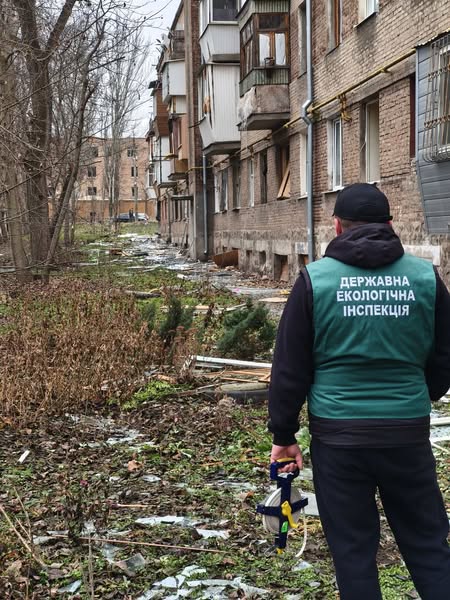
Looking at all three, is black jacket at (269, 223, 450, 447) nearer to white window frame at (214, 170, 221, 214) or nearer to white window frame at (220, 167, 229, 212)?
white window frame at (220, 167, 229, 212)

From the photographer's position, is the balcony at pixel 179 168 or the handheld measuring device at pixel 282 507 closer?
the handheld measuring device at pixel 282 507

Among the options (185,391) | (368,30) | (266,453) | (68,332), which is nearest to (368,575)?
(266,453)

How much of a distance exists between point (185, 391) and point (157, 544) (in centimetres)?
324

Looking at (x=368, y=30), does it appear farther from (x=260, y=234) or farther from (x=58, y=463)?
(x=58, y=463)

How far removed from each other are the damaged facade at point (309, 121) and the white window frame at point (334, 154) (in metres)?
0.02

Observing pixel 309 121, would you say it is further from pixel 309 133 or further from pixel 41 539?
pixel 41 539

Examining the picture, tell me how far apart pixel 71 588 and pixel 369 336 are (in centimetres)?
194

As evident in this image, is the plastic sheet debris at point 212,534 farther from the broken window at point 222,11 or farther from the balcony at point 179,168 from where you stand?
the balcony at point 179,168

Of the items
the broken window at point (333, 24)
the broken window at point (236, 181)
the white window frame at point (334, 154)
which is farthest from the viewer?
the broken window at point (236, 181)

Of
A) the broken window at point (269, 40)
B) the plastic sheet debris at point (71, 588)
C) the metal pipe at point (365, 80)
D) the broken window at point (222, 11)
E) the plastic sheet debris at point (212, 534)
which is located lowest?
the plastic sheet debris at point (71, 588)

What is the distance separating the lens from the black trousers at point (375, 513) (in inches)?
102

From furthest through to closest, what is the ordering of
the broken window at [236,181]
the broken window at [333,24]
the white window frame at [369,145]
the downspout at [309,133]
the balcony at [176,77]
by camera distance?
the balcony at [176,77] < the broken window at [236,181] < the downspout at [309,133] < the broken window at [333,24] < the white window frame at [369,145]

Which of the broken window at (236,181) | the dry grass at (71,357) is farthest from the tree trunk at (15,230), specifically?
the broken window at (236,181)

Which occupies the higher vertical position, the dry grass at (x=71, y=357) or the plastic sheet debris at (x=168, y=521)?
the dry grass at (x=71, y=357)
